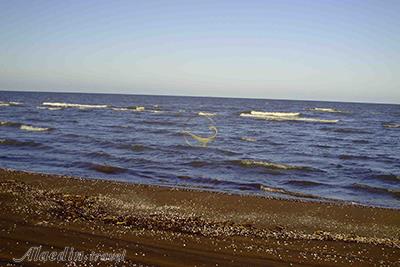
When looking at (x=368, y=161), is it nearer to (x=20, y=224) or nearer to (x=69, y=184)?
(x=69, y=184)

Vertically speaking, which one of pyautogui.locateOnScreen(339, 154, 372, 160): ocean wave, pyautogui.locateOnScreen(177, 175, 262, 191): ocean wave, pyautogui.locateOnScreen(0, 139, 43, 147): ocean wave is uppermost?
pyautogui.locateOnScreen(339, 154, 372, 160): ocean wave

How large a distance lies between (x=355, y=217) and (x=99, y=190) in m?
6.60

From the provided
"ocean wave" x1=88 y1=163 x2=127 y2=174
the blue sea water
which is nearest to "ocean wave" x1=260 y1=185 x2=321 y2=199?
the blue sea water

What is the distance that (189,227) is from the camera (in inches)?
267

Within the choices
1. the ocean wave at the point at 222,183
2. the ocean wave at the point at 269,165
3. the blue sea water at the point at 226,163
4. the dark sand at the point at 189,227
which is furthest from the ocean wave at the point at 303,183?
the dark sand at the point at 189,227

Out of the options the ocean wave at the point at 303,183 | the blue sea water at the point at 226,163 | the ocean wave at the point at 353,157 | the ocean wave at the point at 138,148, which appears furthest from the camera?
the ocean wave at the point at 138,148

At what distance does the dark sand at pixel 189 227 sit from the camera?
539 centimetres

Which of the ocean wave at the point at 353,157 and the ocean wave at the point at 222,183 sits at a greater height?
the ocean wave at the point at 353,157

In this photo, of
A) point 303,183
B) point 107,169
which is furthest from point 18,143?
point 303,183

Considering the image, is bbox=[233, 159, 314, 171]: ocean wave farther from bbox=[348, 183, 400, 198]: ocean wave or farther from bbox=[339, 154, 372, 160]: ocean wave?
bbox=[339, 154, 372, 160]: ocean wave

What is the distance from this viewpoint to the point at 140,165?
14602 millimetres

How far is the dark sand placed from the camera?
17.7ft

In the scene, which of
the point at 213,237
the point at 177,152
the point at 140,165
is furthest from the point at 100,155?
the point at 213,237

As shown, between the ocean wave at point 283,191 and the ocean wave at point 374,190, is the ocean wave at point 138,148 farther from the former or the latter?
the ocean wave at point 374,190
